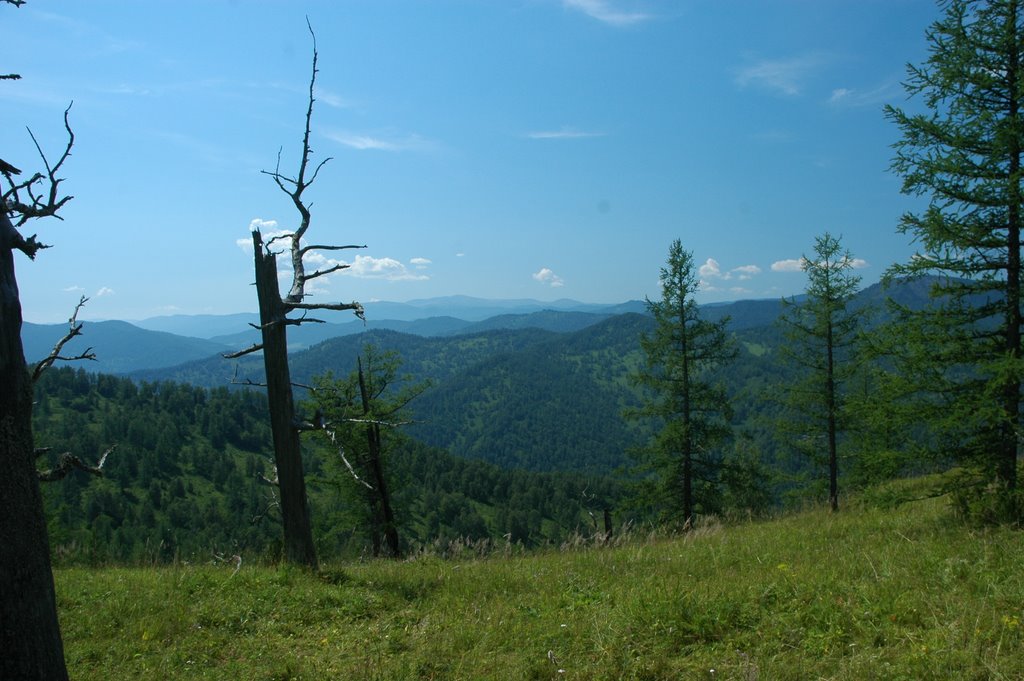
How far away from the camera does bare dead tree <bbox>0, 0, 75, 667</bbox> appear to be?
3.38 meters

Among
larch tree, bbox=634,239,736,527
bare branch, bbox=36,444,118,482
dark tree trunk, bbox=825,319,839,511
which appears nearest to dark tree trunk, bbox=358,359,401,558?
larch tree, bbox=634,239,736,527

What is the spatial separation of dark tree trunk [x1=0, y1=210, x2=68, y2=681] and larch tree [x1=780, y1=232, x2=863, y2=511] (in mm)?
18084

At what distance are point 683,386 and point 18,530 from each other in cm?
1892

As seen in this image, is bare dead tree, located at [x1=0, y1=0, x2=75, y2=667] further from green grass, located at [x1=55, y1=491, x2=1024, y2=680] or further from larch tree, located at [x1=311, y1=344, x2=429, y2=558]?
larch tree, located at [x1=311, y1=344, x2=429, y2=558]

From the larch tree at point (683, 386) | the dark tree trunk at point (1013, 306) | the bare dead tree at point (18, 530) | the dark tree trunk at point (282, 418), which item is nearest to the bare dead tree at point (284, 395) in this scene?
the dark tree trunk at point (282, 418)

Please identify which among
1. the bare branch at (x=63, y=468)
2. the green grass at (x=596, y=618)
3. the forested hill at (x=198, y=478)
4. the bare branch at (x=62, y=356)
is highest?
the bare branch at (x=62, y=356)

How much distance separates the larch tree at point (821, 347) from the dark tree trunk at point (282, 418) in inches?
590

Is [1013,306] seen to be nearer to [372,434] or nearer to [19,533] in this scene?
[19,533]

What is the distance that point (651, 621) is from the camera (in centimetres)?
507

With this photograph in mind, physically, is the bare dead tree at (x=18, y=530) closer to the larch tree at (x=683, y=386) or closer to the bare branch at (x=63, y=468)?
the bare branch at (x=63, y=468)

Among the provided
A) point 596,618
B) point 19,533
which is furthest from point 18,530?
point 596,618

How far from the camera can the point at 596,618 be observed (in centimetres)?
537

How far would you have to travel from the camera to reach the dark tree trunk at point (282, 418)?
844 centimetres

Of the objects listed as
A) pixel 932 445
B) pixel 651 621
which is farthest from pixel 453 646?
pixel 932 445
